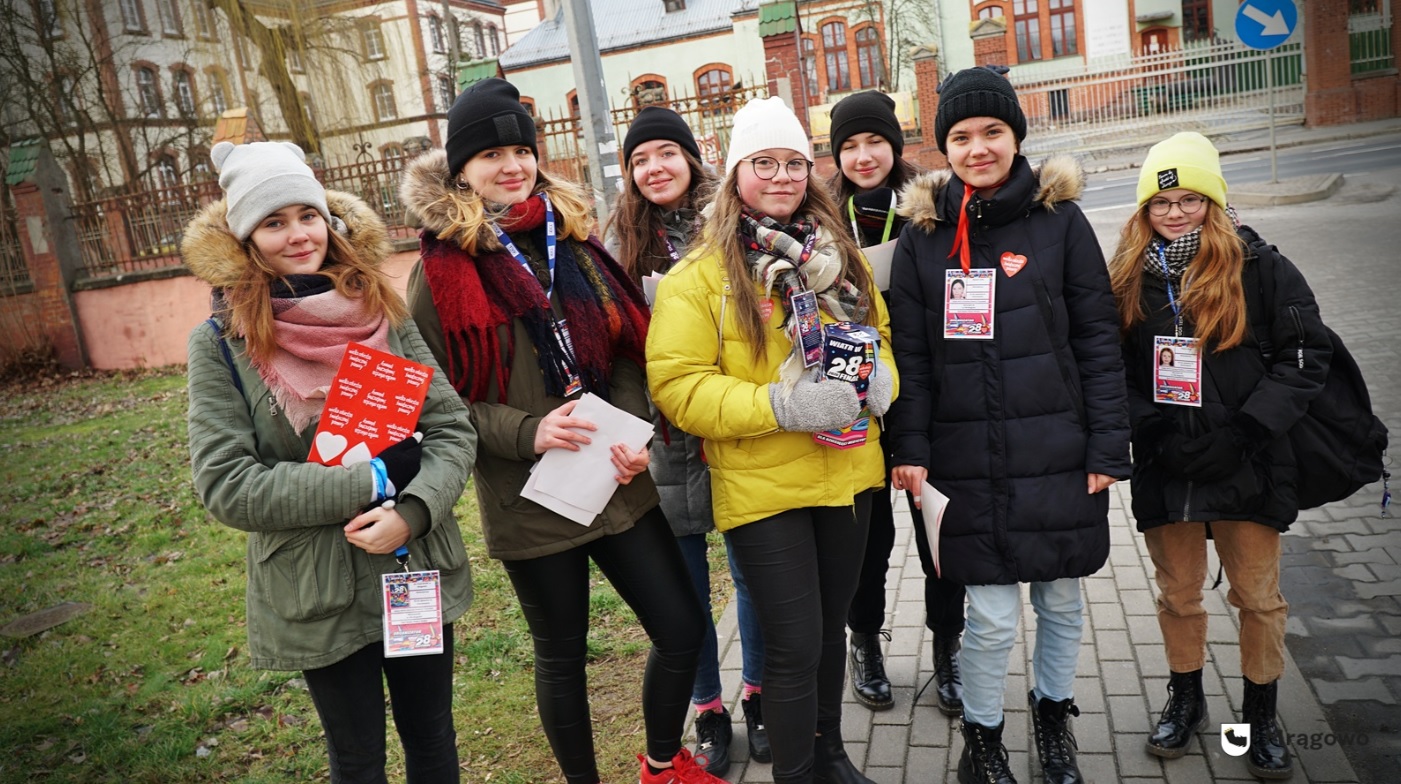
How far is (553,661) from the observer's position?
2979 mm

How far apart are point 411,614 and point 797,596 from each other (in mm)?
1075

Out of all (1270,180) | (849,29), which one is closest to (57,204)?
(1270,180)

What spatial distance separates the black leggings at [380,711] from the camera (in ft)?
8.34

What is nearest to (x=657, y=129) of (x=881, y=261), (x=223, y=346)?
(x=881, y=261)

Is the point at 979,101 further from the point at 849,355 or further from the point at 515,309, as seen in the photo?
the point at 515,309

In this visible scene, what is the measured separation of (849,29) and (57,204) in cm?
3009

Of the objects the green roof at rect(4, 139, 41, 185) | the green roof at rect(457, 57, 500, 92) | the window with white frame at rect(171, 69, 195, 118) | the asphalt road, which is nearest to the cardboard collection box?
the green roof at rect(457, 57, 500, 92)

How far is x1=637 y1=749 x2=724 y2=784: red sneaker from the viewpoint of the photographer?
3174 mm

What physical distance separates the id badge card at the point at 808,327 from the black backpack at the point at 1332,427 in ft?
4.71

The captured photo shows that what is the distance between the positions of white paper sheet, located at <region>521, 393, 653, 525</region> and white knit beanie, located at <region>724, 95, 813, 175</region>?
823 mm

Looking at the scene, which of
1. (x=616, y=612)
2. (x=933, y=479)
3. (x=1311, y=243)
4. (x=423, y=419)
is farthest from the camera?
(x=1311, y=243)

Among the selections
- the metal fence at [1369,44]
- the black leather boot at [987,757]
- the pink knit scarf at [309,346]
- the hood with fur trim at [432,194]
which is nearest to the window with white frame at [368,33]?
the hood with fur trim at [432,194]

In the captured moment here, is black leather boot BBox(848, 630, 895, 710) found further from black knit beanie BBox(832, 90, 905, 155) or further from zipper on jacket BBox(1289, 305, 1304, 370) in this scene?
black knit beanie BBox(832, 90, 905, 155)

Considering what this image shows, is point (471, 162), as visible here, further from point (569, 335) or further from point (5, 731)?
point (5, 731)
